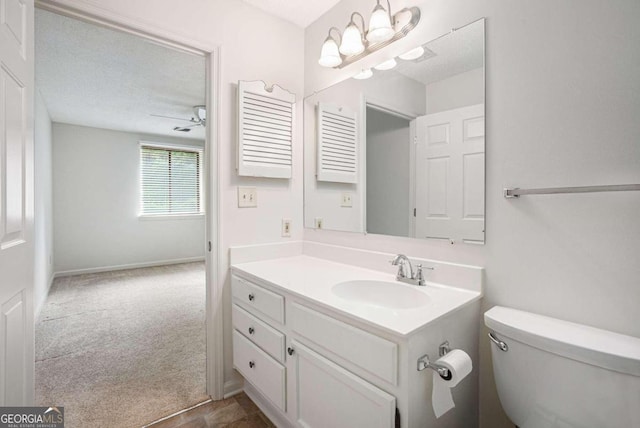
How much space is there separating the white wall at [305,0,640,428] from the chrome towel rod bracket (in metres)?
0.03

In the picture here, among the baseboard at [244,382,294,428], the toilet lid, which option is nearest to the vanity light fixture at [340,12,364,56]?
the toilet lid

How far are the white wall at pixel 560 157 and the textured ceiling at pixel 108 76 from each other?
178cm

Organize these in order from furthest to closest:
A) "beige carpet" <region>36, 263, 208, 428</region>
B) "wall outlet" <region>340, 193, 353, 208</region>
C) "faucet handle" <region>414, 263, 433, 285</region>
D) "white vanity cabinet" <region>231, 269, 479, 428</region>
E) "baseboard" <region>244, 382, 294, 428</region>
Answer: "wall outlet" <region>340, 193, 353, 208</region>, "beige carpet" <region>36, 263, 208, 428</region>, "baseboard" <region>244, 382, 294, 428</region>, "faucet handle" <region>414, 263, 433, 285</region>, "white vanity cabinet" <region>231, 269, 479, 428</region>

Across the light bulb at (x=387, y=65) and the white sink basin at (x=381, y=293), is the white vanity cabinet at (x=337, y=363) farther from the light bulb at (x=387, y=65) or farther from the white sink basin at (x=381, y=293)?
the light bulb at (x=387, y=65)

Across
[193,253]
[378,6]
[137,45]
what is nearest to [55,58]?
[137,45]

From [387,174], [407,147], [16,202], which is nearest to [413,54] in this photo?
[407,147]

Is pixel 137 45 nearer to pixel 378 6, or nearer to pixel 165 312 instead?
pixel 378 6

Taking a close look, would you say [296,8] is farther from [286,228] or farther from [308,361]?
[308,361]

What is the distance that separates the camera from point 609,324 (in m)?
0.93

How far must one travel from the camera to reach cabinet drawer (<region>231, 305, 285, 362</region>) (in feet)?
4.39

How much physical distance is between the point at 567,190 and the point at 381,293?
0.80m

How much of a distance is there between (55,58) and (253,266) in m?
2.46

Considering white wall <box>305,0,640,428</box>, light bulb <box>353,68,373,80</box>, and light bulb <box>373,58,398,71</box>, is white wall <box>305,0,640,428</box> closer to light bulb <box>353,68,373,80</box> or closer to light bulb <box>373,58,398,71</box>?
light bulb <box>373,58,398,71</box>

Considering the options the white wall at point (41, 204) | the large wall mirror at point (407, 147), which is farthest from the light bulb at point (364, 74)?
the white wall at point (41, 204)
